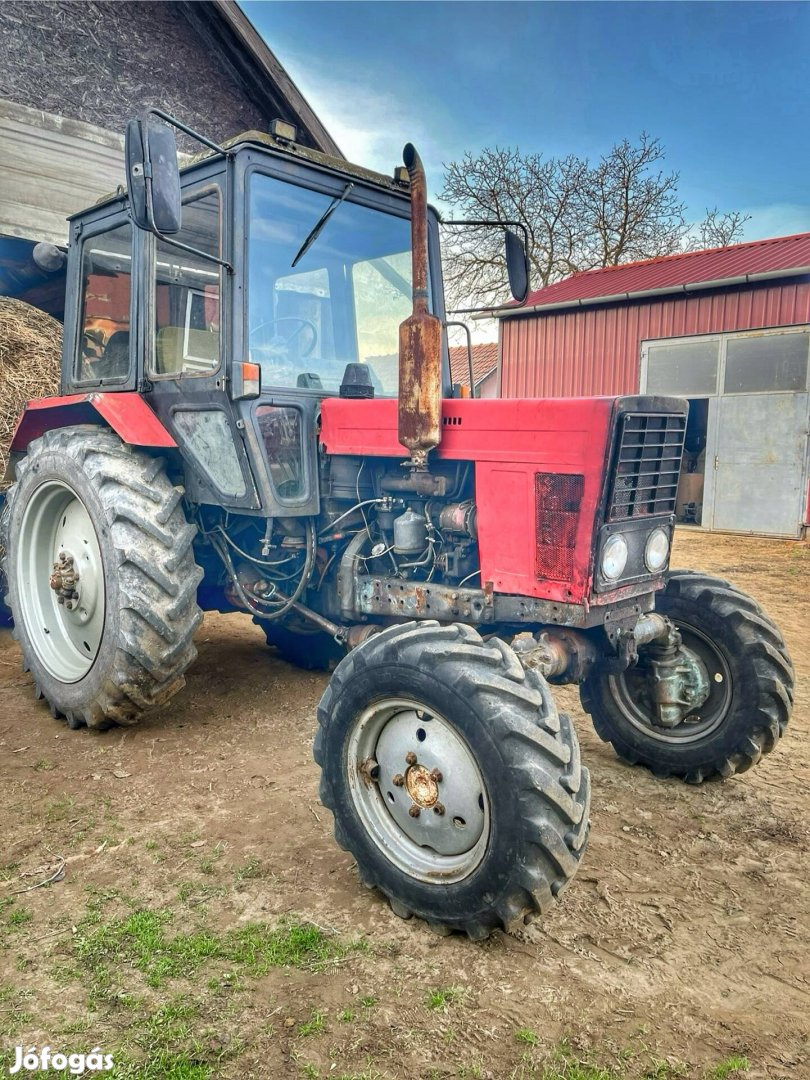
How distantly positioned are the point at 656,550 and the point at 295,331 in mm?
1770

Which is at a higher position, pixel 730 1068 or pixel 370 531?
pixel 370 531

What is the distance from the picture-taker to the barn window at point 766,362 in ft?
35.3

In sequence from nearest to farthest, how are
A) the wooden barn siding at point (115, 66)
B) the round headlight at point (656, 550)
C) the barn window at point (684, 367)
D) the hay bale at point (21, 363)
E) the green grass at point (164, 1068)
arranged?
the green grass at point (164, 1068) → the round headlight at point (656, 550) → the hay bale at point (21, 363) → the wooden barn siding at point (115, 66) → the barn window at point (684, 367)

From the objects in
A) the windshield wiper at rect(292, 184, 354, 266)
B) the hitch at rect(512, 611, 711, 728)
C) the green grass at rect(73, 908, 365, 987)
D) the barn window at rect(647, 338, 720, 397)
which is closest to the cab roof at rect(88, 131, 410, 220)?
the windshield wiper at rect(292, 184, 354, 266)

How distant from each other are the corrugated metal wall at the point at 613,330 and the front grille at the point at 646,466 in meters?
Result: 9.02

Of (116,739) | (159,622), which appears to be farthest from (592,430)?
(116,739)

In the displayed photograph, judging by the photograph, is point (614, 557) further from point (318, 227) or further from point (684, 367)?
point (684, 367)

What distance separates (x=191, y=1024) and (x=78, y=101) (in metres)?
7.04

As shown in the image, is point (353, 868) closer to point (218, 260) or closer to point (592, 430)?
point (592, 430)

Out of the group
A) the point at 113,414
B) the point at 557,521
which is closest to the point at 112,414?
the point at 113,414

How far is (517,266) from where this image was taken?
3.86m

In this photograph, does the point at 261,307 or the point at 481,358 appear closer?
the point at 261,307

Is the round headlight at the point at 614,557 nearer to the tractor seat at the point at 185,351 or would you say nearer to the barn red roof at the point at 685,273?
the tractor seat at the point at 185,351

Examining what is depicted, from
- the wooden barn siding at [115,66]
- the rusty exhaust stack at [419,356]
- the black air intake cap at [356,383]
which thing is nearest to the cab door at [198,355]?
the black air intake cap at [356,383]
